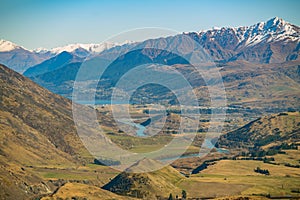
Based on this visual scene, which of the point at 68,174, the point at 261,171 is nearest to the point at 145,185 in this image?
the point at 68,174

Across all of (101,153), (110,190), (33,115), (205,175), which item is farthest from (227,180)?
(33,115)

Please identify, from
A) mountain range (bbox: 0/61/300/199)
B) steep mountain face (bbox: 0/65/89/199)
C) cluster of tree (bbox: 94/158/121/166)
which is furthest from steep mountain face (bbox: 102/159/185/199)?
cluster of tree (bbox: 94/158/121/166)

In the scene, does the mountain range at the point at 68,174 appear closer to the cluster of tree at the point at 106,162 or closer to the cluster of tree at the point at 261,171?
the cluster of tree at the point at 261,171

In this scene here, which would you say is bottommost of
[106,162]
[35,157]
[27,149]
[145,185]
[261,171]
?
[106,162]

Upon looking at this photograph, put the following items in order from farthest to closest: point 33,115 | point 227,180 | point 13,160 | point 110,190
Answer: point 33,115 → point 13,160 → point 227,180 → point 110,190

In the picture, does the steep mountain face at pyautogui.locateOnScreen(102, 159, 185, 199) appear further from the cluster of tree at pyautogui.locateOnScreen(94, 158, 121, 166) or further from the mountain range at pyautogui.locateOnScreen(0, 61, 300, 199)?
the cluster of tree at pyautogui.locateOnScreen(94, 158, 121, 166)

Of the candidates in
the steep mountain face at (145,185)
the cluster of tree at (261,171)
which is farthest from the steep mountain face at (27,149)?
the cluster of tree at (261,171)

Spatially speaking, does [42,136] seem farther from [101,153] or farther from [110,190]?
[110,190]

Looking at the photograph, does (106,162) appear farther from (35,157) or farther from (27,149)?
(27,149)
